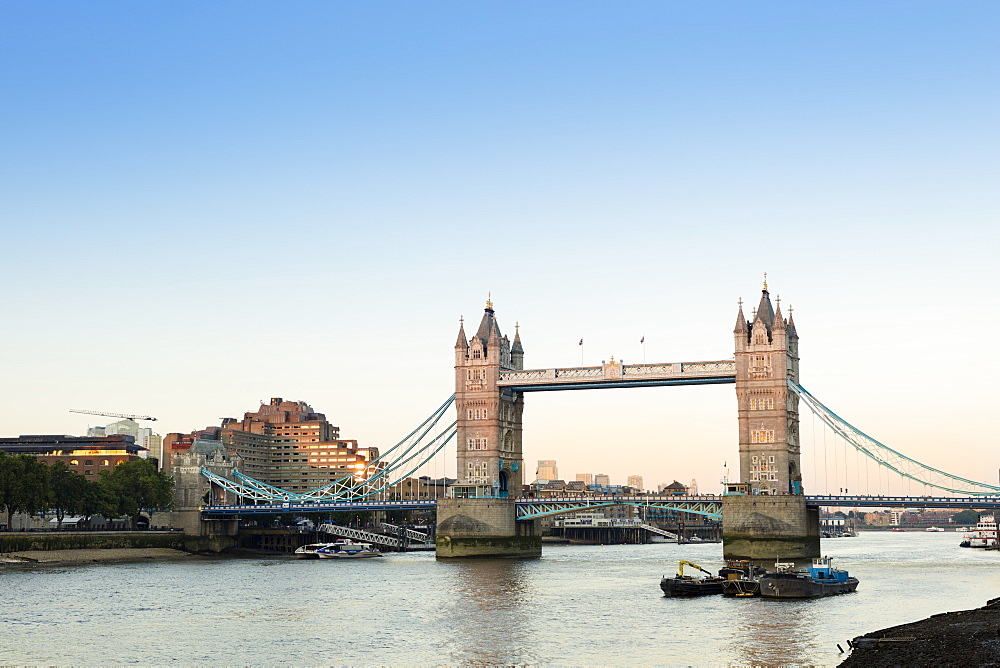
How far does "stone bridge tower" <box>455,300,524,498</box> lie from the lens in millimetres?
125938

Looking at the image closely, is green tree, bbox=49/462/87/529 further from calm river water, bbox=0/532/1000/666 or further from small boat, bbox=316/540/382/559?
calm river water, bbox=0/532/1000/666

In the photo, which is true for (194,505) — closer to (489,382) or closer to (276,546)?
(276,546)

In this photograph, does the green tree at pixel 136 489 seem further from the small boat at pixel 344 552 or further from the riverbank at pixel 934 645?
the riverbank at pixel 934 645

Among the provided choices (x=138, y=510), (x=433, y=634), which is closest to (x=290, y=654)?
(x=433, y=634)

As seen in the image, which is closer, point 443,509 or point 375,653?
point 375,653

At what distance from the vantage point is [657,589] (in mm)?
82062

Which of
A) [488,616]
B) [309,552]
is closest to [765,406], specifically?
[309,552]

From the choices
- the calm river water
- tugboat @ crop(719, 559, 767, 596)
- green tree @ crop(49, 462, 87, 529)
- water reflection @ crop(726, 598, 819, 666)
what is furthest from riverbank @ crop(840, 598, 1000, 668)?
green tree @ crop(49, 462, 87, 529)

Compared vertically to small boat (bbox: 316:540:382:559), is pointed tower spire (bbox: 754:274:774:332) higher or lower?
higher

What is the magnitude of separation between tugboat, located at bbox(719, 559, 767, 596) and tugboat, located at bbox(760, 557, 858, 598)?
0.73m

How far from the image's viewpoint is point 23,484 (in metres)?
116

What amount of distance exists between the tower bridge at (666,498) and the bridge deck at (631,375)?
Result: 4.4 inches

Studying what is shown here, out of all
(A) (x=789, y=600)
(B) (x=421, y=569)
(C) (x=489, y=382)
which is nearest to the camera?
(A) (x=789, y=600)

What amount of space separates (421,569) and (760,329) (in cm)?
3906
